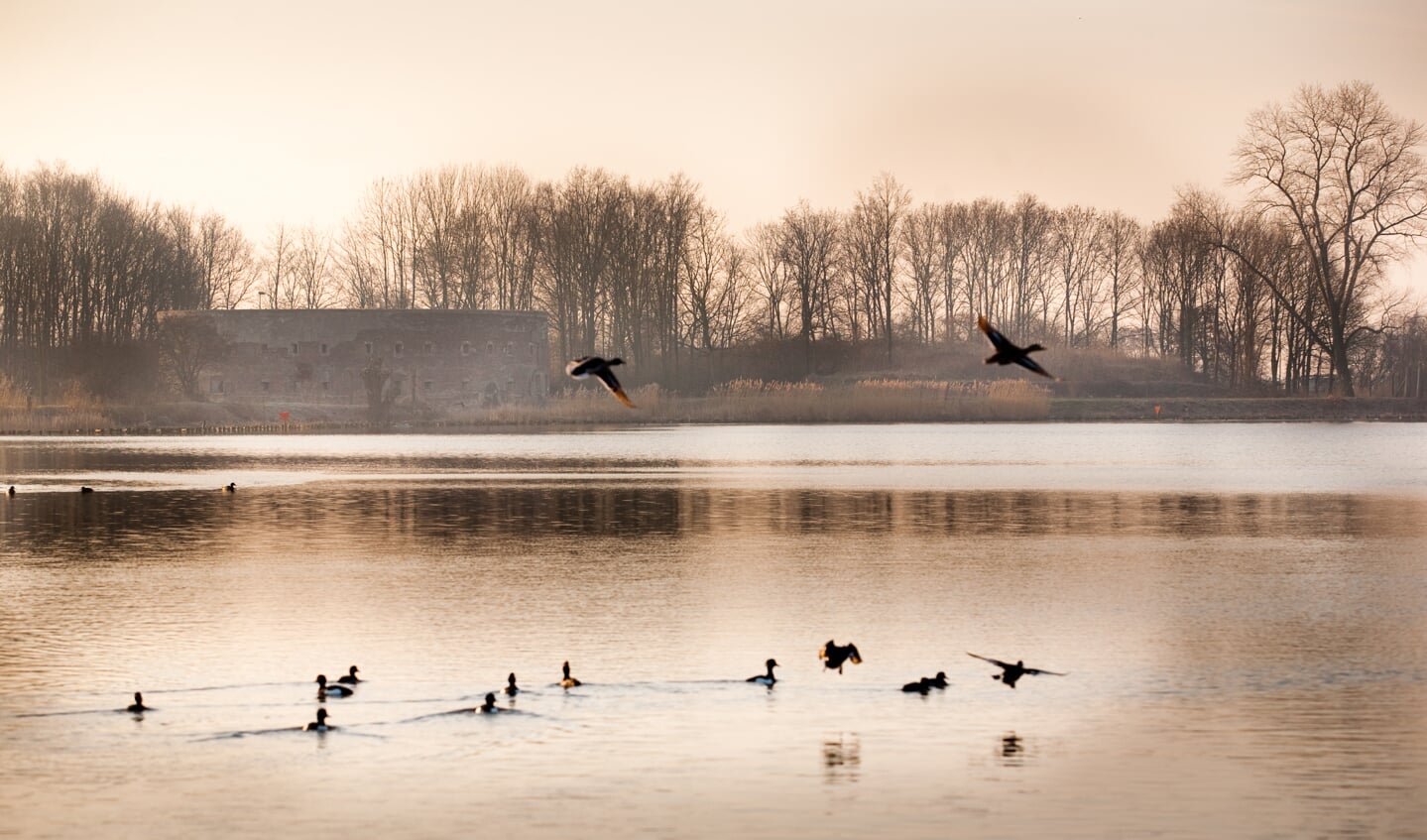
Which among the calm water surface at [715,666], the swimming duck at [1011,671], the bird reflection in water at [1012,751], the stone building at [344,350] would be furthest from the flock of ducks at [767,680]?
the stone building at [344,350]

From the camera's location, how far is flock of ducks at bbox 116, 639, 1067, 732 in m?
11.0

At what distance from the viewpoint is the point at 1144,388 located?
7494 centimetres

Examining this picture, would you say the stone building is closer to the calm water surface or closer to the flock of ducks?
the calm water surface

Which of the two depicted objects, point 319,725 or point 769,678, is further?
point 769,678

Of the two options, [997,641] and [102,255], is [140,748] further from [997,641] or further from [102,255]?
[102,255]

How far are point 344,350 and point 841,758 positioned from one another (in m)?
69.6

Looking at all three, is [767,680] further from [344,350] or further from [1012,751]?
[344,350]

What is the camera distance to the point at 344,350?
76.8 meters

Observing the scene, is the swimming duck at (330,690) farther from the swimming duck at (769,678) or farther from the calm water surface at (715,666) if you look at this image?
the swimming duck at (769,678)

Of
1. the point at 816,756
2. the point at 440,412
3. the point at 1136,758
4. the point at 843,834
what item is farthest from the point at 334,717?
the point at 440,412

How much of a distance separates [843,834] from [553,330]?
268ft

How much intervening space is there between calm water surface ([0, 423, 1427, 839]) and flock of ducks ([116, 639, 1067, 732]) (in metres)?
0.13

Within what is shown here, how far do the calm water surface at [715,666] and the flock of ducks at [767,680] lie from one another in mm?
131

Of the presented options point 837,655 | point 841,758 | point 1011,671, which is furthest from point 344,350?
point 841,758
